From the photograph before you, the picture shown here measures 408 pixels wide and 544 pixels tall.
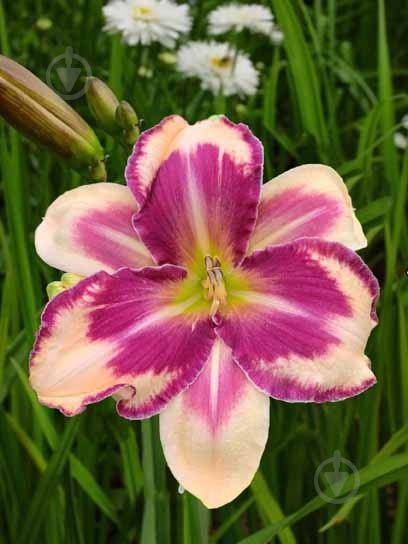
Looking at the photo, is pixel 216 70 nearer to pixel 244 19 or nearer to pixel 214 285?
pixel 244 19

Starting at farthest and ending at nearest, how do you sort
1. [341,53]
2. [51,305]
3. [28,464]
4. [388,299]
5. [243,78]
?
[341,53]
[243,78]
[28,464]
[388,299]
[51,305]

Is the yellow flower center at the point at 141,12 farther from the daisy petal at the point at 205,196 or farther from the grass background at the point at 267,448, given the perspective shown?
the daisy petal at the point at 205,196

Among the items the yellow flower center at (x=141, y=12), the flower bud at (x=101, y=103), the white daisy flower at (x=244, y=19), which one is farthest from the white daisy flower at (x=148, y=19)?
the flower bud at (x=101, y=103)

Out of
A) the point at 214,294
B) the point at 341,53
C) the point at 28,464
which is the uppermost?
the point at 214,294

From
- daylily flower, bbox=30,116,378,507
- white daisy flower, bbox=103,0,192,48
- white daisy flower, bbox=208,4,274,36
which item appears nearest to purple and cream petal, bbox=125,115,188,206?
daylily flower, bbox=30,116,378,507

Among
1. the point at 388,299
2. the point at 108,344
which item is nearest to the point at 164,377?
the point at 108,344

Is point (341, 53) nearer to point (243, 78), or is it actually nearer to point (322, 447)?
point (243, 78)

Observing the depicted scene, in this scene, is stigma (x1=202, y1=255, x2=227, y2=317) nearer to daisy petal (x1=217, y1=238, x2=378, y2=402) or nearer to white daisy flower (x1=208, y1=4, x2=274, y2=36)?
daisy petal (x1=217, y1=238, x2=378, y2=402)

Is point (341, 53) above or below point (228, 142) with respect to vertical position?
below
